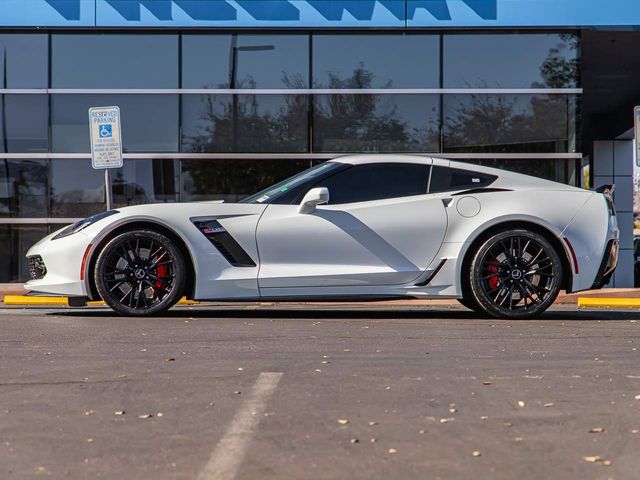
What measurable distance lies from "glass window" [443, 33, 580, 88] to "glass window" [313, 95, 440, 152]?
0.63 m

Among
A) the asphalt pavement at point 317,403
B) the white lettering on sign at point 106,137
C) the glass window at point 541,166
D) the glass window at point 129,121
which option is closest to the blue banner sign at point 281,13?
the glass window at point 129,121

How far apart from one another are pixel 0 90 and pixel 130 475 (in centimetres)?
1370

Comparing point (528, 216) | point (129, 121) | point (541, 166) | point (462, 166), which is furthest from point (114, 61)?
point (528, 216)

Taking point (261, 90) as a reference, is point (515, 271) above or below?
below

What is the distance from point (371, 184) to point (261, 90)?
308 inches

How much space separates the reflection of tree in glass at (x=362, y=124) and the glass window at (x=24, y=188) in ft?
13.6

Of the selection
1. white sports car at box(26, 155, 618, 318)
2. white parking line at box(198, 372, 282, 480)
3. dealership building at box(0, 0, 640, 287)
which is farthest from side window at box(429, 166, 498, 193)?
dealership building at box(0, 0, 640, 287)

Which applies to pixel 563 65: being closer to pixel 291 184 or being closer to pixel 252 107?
pixel 252 107

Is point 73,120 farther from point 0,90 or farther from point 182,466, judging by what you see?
point 182,466

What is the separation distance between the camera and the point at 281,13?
15.7m

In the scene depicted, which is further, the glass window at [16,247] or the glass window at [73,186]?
the glass window at [16,247]

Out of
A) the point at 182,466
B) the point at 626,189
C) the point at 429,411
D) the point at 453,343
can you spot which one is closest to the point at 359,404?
the point at 429,411

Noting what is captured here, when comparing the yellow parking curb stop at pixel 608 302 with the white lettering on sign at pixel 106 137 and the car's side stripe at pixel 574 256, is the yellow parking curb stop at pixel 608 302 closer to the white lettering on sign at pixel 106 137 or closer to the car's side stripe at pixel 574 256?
the car's side stripe at pixel 574 256

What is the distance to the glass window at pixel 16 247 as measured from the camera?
15.9m
